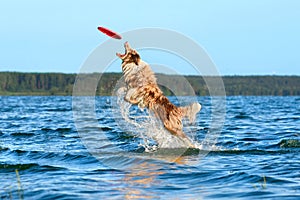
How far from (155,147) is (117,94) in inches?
130

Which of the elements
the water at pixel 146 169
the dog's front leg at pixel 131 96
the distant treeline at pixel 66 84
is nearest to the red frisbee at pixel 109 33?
the dog's front leg at pixel 131 96

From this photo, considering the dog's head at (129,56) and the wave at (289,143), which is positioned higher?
the dog's head at (129,56)

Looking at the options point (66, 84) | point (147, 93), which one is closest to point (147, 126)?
point (147, 93)

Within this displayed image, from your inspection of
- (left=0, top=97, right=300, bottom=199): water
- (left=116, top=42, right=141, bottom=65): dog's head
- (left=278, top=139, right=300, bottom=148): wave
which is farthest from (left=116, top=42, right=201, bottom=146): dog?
(left=278, top=139, right=300, bottom=148): wave

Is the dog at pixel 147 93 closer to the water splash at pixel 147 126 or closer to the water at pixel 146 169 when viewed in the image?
the water splash at pixel 147 126

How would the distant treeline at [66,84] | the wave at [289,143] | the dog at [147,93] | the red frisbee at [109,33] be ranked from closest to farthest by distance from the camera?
the red frisbee at [109,33] → the dog at [147,93] → the wave at [289,143] → the distant treeline at [66,84]

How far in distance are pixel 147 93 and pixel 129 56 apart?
1110 mm

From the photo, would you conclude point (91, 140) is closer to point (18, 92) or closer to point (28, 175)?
point (28, 175)

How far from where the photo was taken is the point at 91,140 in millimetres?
22203

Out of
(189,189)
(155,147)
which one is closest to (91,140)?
(155,147)

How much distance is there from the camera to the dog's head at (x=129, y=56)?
15477 mm

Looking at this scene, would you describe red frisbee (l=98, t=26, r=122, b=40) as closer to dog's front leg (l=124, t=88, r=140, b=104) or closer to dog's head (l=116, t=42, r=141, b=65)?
dog's head (l=116, t=42, r=141, b=65)

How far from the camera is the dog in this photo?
15625 millimetres

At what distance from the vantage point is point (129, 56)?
51.0ft
